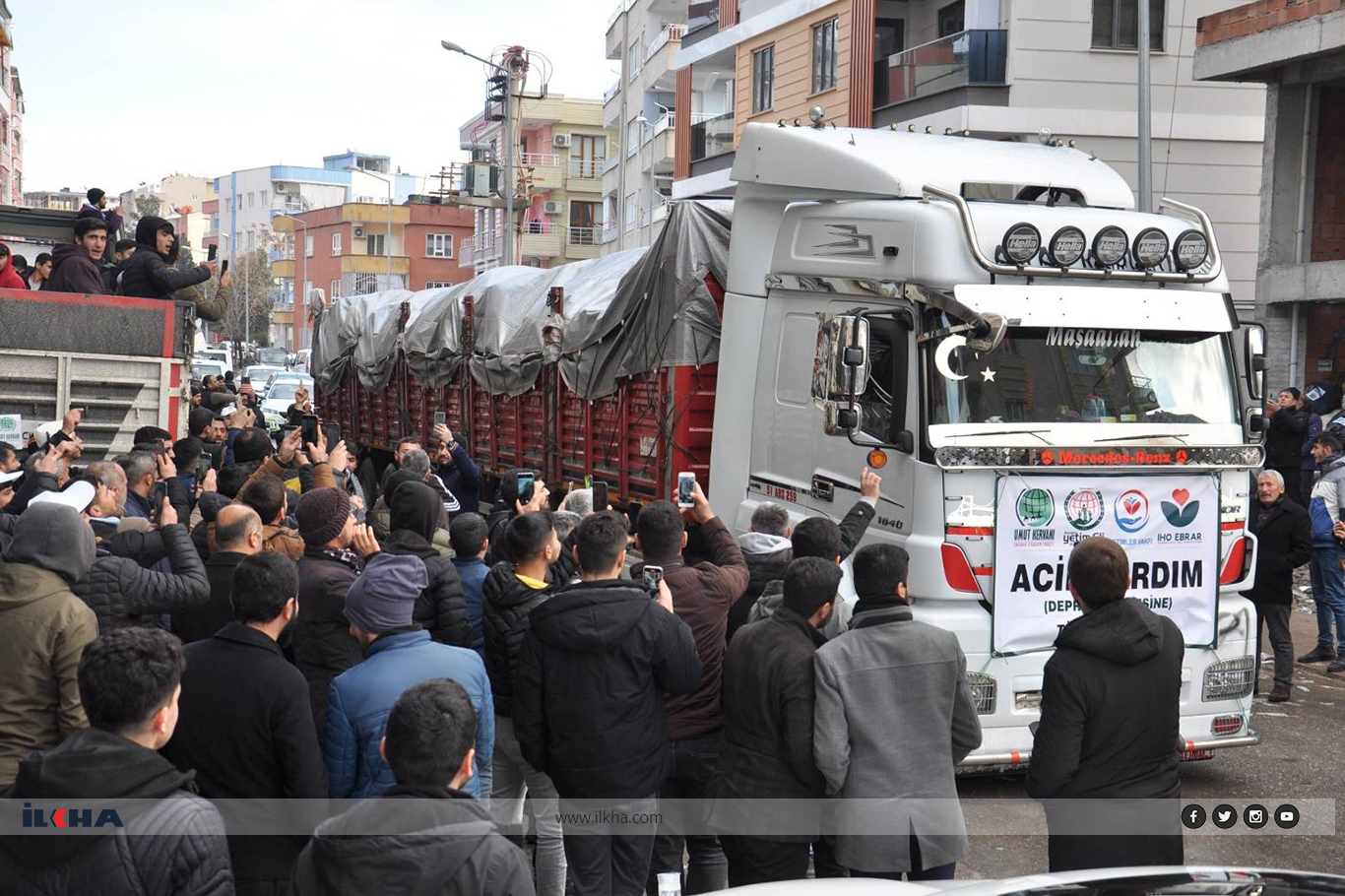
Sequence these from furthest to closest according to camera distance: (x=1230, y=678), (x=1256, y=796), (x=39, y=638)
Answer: (x=1256, y=796) < (x=1230, y=678) < (x=39, y=638)

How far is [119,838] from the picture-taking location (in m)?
3.04

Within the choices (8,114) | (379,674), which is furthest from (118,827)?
(8,114)

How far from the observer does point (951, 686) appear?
4.76m

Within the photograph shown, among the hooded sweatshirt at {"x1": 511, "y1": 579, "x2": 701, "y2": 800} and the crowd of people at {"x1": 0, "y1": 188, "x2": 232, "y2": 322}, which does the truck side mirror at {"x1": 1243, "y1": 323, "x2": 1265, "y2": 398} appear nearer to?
the hooded sweatshirt at {"x1": 511, "y1": 579, "x2": 701, "y2": 800}

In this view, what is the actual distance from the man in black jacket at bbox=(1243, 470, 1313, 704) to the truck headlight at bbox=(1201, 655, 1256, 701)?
222 cm

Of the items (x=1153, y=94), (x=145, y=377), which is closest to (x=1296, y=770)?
(x=145, y=377)

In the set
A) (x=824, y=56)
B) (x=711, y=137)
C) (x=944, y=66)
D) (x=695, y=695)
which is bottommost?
(x=695, y=695)

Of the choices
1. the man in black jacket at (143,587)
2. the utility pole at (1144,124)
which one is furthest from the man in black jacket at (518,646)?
the utility pole at (1144,124)

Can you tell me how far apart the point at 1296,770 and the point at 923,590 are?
2919 millimetres

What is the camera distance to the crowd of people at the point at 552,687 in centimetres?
402

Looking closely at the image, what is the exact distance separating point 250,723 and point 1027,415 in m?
4.48

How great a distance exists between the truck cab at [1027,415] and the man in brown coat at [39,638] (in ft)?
12.9

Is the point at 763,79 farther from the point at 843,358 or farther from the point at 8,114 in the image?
the point at 8,114

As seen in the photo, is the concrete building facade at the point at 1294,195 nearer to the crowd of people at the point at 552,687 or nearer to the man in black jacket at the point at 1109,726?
the crowd of people at the point at 552,687
